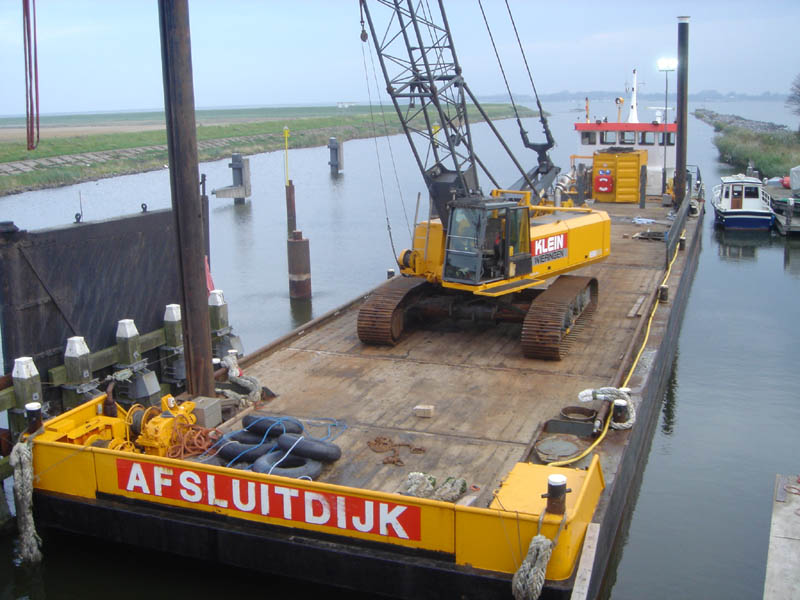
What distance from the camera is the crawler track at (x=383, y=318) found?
1216 centimetres

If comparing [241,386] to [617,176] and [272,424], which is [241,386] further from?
[617,176]

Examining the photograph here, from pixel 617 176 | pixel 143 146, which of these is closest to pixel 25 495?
pixel 617 176

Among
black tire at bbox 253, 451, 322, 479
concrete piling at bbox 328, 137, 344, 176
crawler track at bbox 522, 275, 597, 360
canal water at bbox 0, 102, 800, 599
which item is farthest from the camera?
concrete piling at bbox 328, 137, 344, 176

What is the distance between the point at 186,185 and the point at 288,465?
10.5 ft

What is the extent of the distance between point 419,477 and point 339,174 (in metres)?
47.3

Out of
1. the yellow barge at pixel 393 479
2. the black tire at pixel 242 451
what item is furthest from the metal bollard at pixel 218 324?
the black tire at pixel 242 451

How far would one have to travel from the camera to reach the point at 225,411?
9.53 m

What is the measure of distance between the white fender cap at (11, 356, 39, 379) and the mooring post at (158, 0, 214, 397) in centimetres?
159

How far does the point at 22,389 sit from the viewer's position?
873 centimetres

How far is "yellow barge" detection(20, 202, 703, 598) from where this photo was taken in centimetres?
659

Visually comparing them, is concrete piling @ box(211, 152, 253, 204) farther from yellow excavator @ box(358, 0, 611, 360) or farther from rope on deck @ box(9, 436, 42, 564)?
rope on deck @ box(9, 436, 42, 564)

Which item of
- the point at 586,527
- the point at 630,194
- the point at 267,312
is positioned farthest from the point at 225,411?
the point at 630,194

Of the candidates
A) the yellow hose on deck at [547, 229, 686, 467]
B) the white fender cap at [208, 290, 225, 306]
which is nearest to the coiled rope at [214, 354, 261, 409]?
the white fender cap at [208, 290, 225, 306]

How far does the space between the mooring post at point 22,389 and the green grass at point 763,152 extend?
3999 cm
